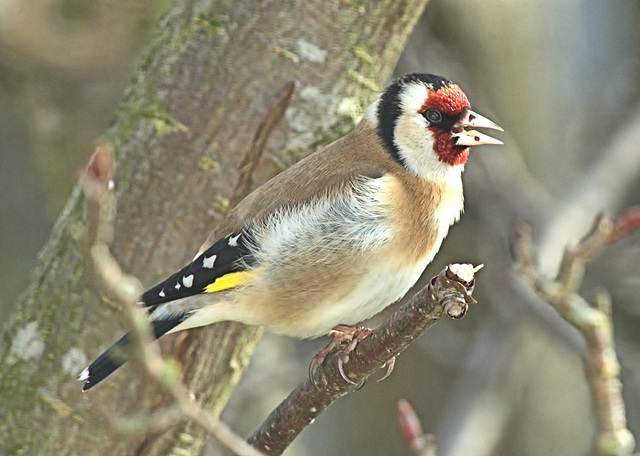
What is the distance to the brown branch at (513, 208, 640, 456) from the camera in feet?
7.88

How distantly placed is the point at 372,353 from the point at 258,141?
3.88 ft

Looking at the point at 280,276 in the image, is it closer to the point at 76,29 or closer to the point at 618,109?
the point at 76,29

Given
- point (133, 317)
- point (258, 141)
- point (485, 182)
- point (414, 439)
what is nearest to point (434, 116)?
point (258, 141)

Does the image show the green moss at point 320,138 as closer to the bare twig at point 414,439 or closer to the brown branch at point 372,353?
the brown branch at point 372,353

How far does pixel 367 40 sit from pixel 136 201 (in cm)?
107

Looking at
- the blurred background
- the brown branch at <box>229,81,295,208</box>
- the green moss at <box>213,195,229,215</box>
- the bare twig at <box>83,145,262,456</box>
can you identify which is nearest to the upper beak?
the brown branch at <box>229,81,295,208</box>

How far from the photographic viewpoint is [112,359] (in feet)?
10.5

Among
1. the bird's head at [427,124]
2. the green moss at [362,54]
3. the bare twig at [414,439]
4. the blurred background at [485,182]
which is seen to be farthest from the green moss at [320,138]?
the blurred background at [485,182]

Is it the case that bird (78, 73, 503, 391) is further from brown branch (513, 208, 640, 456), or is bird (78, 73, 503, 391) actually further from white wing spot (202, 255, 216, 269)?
brown branch (513, 208, 640, 456)

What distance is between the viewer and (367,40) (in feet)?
12.1

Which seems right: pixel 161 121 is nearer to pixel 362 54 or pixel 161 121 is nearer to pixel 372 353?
pixel 362 54

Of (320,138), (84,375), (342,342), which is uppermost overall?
(320,138)

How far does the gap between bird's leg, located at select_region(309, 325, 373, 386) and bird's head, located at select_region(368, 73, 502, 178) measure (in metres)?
0.66

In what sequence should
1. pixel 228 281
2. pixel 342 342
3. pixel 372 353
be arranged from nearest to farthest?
pixel 372 353
pixel 228 281
pixel 342 342
